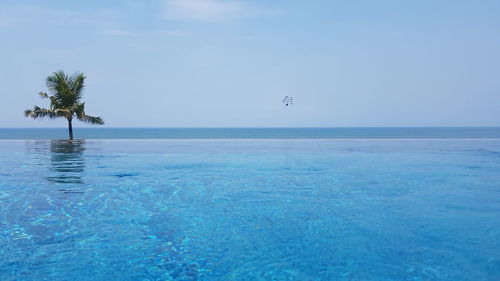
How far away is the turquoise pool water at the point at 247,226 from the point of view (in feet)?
15.4

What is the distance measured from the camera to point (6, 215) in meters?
6.86

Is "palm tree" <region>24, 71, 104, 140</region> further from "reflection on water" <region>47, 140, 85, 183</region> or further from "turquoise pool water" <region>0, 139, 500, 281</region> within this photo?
"turquoise pool water" <region>0, 139, 500, 281</region>

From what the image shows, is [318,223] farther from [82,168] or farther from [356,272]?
[82,168]

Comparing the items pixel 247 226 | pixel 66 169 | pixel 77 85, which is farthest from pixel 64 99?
pixel 247 226

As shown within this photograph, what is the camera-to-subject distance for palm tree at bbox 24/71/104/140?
81.9 feet

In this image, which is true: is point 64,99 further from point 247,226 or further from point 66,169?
point 247,226

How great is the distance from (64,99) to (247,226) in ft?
76.8

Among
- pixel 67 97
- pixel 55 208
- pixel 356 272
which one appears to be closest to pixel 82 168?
pixel 55 208

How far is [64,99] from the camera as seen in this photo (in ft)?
83.7

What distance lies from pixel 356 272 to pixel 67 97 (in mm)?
25651

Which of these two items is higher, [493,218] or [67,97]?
[67,97]

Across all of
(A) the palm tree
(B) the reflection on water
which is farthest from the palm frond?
(B) the reflection on water

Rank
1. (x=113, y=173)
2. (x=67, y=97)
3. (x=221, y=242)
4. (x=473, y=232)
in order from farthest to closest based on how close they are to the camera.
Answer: (x=67, y=97) → (x=113, y=173) → (x=473, y=232) → (x=221, y=242)

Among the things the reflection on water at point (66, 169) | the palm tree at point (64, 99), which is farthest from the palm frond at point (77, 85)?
the reflection on water at point (66, 169)
